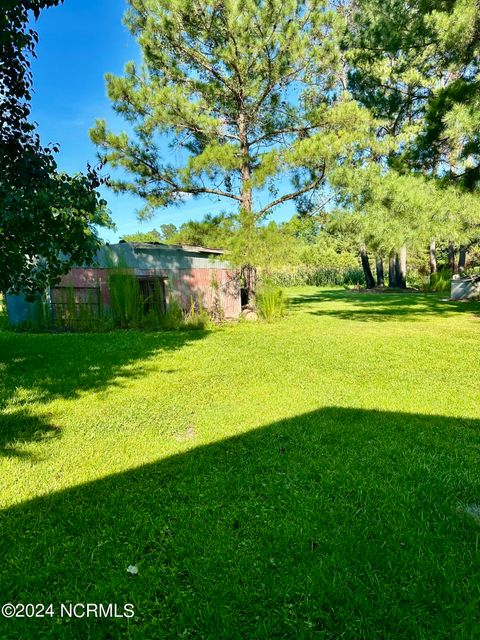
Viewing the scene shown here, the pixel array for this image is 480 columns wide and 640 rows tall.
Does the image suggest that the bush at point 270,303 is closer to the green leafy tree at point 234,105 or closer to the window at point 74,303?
the green leafy tree at point 234,105

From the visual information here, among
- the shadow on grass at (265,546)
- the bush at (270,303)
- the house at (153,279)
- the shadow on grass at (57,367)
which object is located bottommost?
the shadow on grass at (265,546)

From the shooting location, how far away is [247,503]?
7.01ft

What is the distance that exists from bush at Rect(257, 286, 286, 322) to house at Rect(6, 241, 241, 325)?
127 centimetres

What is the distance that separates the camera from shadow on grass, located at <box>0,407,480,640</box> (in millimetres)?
1418

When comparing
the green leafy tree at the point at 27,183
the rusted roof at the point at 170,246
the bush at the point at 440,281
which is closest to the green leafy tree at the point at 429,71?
the rusted roof at the point at 170,246

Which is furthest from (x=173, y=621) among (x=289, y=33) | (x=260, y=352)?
(x=289, y=33)

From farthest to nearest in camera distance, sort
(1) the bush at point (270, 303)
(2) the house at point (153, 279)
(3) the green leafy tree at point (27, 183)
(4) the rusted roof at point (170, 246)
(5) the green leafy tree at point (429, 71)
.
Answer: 1. (4) the rusted roof at point (170, 246)
2. (1) the bush at point (270, 303)
3. (2) the house at point (153, 279)
4. (5) the green leafy tree at point (429, 71)
5. (3) the green leafy tree at point (27, 183)

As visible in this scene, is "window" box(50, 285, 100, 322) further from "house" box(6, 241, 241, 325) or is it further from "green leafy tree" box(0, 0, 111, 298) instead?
"green leafy tree" box(0, 0, 111, 298)

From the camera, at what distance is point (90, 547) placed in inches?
71.6

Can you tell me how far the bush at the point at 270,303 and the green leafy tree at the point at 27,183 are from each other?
22.0ft

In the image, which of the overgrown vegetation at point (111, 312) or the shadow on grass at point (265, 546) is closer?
the shadow on grass at point (265, 546)

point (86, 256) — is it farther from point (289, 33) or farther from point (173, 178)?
point (289, 33)

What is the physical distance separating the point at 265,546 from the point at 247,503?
1.15 feet

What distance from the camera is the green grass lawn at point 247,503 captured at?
4.77 ft
